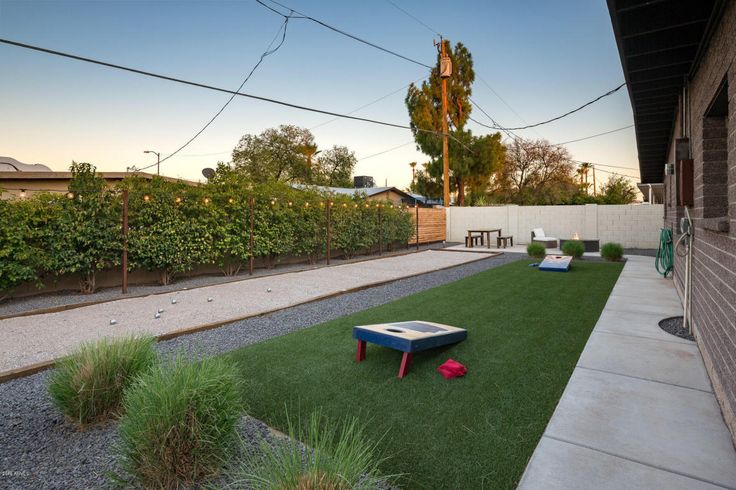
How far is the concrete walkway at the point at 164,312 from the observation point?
400 centimetres

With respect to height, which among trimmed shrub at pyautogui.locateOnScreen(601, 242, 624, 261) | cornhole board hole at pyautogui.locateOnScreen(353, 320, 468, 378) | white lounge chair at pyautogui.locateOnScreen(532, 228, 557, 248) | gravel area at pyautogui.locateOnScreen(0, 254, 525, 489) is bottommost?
gravel area at pyautogui.locateOnScreen(0, 254, 525, 489)

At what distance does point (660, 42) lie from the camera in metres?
3.61

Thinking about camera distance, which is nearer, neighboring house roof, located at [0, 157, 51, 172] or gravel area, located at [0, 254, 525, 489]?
gravel area, located at [0, 254, 525, 489]

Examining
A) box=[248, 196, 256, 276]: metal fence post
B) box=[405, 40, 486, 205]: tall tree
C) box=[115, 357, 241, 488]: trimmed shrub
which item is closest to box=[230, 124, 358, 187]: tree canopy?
box=[405, 40, 486, 205]: tall tree

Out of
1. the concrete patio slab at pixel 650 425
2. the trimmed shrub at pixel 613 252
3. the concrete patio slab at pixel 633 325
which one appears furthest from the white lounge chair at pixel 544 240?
the concrete patio slab at pixel 650 425

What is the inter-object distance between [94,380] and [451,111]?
2571 centimetres

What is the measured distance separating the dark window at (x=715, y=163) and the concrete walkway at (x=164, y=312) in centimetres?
501

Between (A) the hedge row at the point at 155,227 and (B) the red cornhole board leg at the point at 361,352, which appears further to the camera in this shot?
(A) the hedge row at the point at 155,227

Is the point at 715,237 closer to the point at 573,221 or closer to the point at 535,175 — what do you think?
the point at 573,221

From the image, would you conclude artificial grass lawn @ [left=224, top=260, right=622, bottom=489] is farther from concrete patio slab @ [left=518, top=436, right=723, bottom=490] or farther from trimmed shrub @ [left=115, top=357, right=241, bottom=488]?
trimmed shrub @ [left=115, top=357, right=241, bottom=488]

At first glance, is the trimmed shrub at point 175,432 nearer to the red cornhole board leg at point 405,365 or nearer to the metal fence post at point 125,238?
the red cornhole board leg at point 405,365

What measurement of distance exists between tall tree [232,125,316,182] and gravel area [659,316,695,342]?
3288 cm

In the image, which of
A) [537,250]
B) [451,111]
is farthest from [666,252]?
[451,111]

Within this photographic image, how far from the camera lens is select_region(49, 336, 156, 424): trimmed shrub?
2.33 metres
